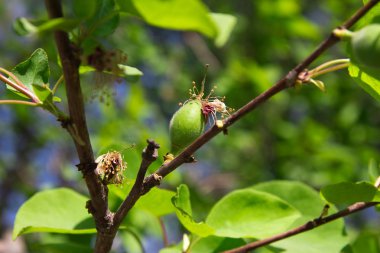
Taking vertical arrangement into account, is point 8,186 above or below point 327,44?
above

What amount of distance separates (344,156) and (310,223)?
2363 mm

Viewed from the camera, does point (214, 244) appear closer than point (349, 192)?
No

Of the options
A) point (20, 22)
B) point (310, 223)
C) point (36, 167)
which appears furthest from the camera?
point (36, 167)

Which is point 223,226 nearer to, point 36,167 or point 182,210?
point 182,210

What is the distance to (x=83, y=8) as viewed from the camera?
84 centimetres

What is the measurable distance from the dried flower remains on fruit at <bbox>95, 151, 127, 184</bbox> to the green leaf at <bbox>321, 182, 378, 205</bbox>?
437 millimetres

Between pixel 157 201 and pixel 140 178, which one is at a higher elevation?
pixel 157 201

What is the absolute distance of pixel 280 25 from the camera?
374 cm

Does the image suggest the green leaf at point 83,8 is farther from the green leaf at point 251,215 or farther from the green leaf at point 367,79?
the green leaf at point 251,215

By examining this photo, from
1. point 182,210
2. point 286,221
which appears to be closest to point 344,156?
point 286,221

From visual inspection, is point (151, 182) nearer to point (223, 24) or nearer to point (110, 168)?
point (110, 168)

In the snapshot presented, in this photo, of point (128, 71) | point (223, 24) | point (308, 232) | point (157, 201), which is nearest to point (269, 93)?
point (223, 24)

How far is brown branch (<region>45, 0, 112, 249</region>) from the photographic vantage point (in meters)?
0.87

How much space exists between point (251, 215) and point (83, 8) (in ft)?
2.42
